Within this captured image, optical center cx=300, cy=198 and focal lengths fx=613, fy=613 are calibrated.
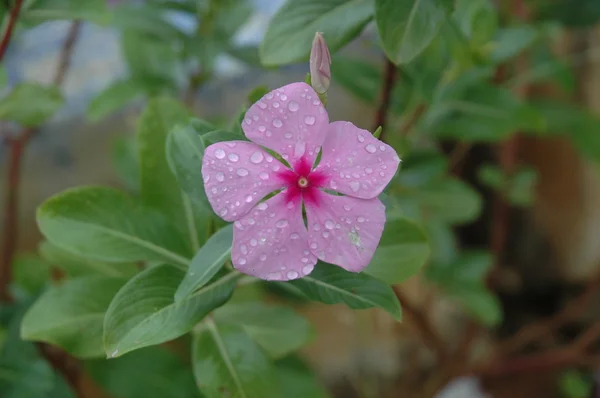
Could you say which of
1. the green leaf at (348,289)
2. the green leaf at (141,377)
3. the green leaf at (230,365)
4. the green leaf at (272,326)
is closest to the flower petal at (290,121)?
the green leaf at (348,289)

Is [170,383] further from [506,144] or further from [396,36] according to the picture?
[506,144]

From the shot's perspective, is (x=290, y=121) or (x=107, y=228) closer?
(x=290, y=121)

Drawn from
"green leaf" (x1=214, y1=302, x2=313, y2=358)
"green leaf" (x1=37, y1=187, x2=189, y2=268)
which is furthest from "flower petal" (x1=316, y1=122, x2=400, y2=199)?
"green leaf" (x1=214, y1=302, x2=313, y2=358)

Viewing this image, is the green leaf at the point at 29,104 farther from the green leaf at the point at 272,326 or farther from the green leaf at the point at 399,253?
the green leaf at the point at 399,253

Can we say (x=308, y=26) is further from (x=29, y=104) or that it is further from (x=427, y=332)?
(x=427, y=332)

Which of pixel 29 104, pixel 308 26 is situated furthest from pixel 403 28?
pixel 29 104
